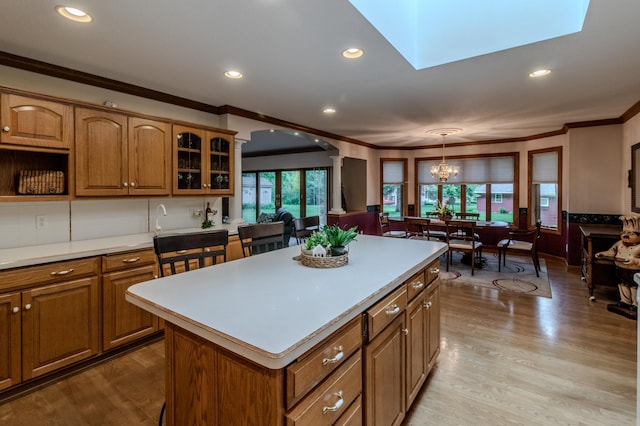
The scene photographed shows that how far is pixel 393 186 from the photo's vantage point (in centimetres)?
A: 803

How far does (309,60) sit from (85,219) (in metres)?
2.50

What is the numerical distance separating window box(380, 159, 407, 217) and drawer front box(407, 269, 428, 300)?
5.92 meters

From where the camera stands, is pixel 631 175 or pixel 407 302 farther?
pixel 631 175

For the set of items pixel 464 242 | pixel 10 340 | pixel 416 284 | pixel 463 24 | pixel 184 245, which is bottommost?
pixel 10 340

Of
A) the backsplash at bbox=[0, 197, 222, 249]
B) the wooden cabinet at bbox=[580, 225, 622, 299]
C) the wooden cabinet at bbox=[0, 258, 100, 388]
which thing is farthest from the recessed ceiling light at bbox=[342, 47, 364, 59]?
the wooden cabinet at bbox=[580, 225, 622, 299]

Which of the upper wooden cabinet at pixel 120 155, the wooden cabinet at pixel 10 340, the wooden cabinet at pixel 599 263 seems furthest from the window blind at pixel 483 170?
the wooden cabinet at pixel 10 340

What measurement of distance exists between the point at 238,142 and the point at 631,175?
537 centimetres

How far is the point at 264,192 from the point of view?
8773mm

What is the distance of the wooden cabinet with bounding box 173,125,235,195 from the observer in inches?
134

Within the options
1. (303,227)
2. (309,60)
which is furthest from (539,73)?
(303,227)

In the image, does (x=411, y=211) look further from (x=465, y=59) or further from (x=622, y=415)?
(x=622, y=415)

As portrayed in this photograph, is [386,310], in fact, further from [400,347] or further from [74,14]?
[74,14]

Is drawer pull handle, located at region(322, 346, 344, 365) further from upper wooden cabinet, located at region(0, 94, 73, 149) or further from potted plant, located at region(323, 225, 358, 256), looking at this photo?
upper wooden cabinet, located at region(0, 94, 73, 149)

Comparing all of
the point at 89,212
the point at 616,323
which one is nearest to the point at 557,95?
the point at 616,323
